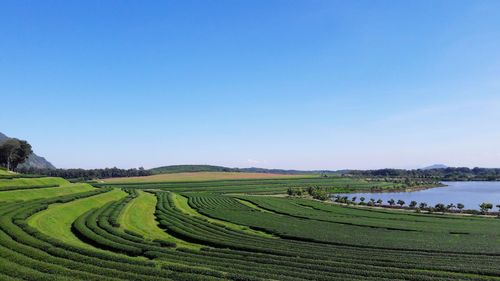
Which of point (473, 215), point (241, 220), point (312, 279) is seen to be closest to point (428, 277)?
point (312, 279)

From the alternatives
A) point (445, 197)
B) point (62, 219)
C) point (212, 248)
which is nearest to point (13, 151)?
point (62, 219)

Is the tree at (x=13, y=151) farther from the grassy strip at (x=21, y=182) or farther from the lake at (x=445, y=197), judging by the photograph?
the lake at (x=445, y=197)

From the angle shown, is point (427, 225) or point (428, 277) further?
point (427, 225)

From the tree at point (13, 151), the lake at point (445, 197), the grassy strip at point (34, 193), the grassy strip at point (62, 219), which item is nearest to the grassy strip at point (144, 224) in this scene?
the grassy strip at point (62, 219)

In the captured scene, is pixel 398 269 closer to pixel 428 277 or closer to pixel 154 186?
pixel 428 277

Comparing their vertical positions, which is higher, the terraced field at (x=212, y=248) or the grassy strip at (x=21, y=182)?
the grassy strip at (x=21, y=182)

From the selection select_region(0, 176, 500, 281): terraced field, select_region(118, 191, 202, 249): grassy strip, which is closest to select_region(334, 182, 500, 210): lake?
select_region(0, 176, 500, 281): terraced field
